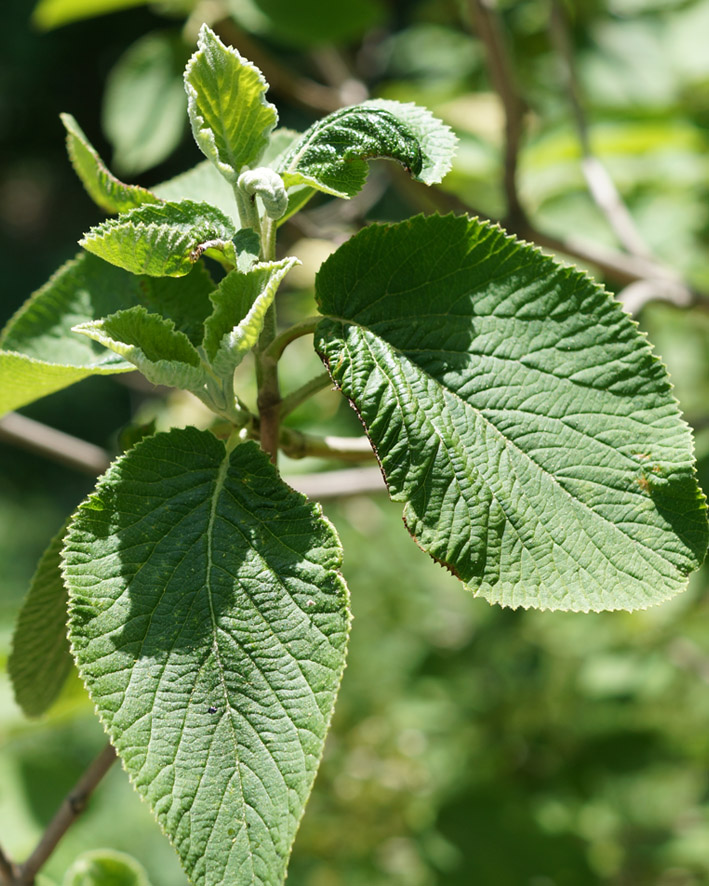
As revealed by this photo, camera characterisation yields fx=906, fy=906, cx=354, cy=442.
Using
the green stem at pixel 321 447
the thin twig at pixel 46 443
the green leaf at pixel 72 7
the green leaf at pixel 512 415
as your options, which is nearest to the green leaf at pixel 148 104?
the green leaf at pixel 72 7

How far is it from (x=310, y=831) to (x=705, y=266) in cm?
117

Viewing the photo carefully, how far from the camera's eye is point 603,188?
49.8 inches

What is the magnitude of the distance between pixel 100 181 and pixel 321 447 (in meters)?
0.26

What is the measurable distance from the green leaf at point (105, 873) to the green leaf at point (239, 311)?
1.52 feet

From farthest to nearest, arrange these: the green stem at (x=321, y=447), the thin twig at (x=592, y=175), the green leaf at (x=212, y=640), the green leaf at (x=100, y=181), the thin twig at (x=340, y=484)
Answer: the thin twig at (x=592, y=175)
the thin twig at (x=340, y=484)
the green stem at (x=321, y=447)
the green leaf at (x=100, y=181)
the green leaf at (x=212, y=640)

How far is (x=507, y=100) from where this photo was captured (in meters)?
1.19

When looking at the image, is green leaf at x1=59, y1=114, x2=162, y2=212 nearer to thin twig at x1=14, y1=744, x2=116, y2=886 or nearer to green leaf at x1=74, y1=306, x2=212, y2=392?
green leaf at x1=74, y1=306, x2=212, y2=392

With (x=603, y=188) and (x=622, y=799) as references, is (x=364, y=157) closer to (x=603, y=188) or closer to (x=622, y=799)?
(x=603, y=188)

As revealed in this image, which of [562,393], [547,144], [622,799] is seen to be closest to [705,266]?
[547,144]

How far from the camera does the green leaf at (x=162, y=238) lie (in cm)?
55

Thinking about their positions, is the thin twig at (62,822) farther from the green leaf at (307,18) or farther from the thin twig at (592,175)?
the green leaf at (307,18)

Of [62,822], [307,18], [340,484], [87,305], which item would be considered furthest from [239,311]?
[307,18]

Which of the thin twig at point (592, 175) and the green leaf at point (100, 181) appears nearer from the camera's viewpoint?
the green leaf at point (100, 181)

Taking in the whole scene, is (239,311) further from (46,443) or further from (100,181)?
(46,443)
